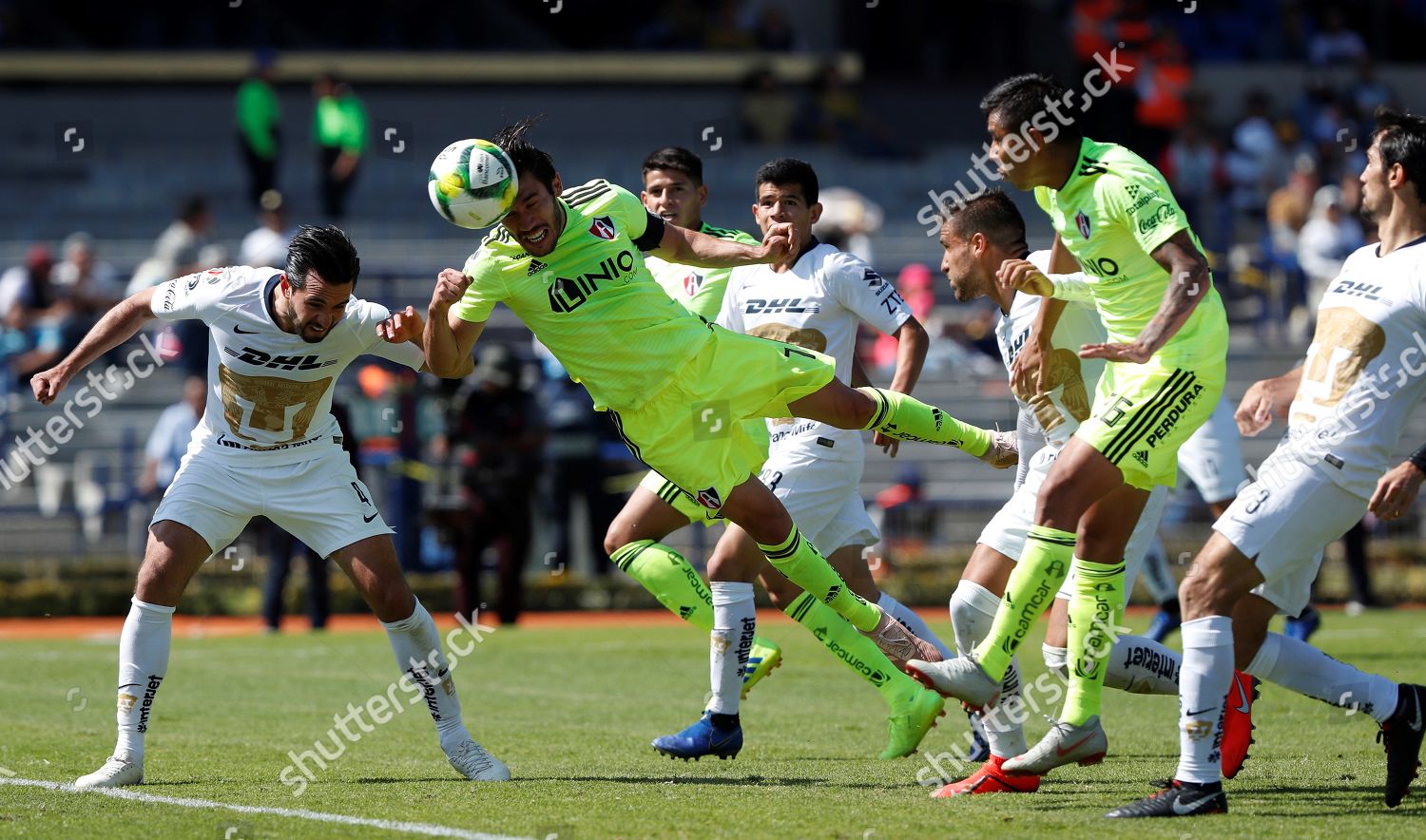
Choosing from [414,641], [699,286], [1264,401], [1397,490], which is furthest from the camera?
[699,286]

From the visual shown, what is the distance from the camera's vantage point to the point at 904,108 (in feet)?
99.2

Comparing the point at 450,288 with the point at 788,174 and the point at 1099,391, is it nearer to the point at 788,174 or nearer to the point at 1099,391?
the point at 788,174

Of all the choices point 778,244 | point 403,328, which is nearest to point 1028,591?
point 778,244

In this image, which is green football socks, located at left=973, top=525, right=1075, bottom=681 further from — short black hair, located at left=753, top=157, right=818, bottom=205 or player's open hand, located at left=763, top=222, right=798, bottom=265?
short black hair, located at left=753, top=157, right=818, bottom=205

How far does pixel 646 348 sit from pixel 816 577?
1.20 m

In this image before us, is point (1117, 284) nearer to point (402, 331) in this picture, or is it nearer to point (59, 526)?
point (402, 331)

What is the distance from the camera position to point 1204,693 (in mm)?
6496

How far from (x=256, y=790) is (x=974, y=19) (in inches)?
1033

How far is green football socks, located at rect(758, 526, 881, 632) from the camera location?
7.70 metres

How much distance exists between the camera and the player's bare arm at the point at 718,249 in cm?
773

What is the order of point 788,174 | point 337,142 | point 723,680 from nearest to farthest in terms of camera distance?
point 723,680 → point 788,174 → point 337,142

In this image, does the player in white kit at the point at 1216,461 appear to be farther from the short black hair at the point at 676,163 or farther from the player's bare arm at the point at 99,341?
the player's bare arm at the point at 99,341

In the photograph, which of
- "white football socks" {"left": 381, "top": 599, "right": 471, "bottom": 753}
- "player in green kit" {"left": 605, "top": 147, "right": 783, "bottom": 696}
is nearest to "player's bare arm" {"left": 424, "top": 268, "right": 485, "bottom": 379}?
"white football socks" {"left": 381, "top": 599, "right": 471, "bottom": 753}

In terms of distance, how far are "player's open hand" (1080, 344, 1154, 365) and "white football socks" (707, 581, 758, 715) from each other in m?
2.46
